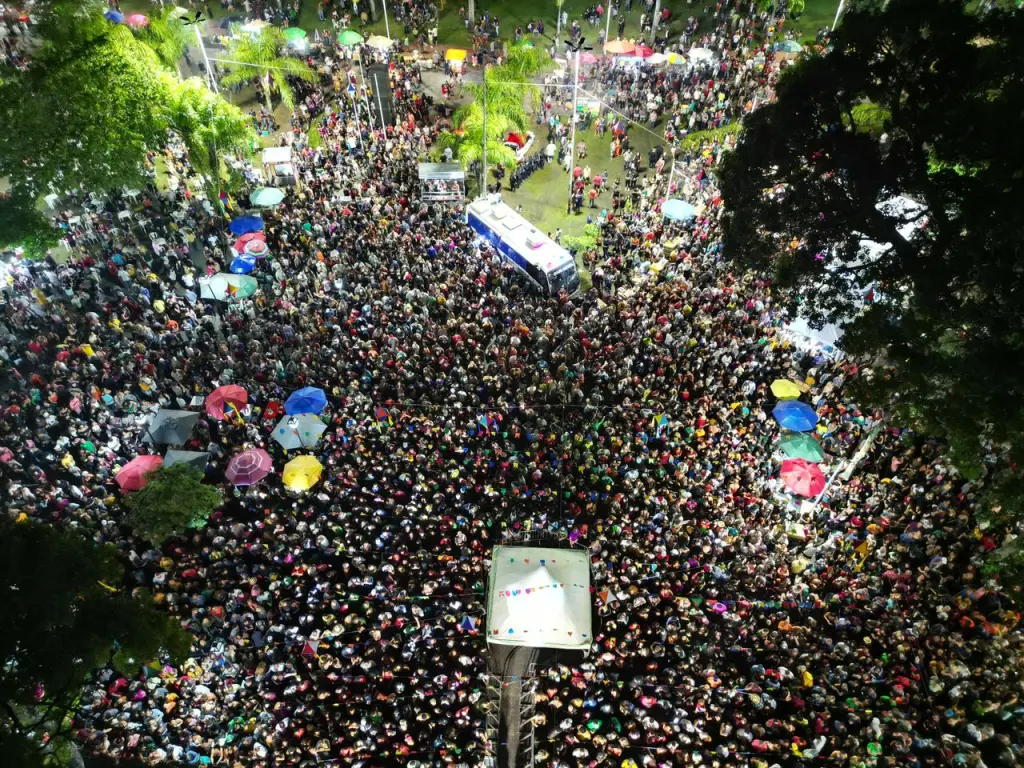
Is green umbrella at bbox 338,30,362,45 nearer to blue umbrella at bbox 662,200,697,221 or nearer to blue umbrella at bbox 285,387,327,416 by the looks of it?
blue umbrella at bbox 662,200,697,221

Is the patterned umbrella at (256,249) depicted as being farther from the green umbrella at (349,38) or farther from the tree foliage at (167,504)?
the green umbrella at (349,38)

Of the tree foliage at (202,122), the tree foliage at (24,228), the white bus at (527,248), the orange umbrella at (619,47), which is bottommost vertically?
the white bus at (527,248)

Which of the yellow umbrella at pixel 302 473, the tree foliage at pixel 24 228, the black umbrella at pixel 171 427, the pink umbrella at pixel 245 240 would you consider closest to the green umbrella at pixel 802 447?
the yellow umbrella at pixel 302 473

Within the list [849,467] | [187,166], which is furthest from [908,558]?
[187,166]

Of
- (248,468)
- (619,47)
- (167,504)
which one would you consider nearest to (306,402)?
(248,468)

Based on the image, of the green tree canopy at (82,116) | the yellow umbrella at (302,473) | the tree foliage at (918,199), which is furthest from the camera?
the green tree canopy at (82,116)

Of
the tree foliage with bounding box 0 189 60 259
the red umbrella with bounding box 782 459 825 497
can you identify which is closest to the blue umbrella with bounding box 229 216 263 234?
the tree foliage with bounding box 0 189 60 259

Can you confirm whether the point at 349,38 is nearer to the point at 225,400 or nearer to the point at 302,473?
the point at 225,400

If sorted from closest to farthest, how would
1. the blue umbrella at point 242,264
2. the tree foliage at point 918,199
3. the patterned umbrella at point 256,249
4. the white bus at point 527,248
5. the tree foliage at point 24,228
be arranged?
1. the tree foliage at point 918,199
2. the tree foliage at point 24,228
3. the blue umbrella at point 242,264
4. the white bus at point 527,248
5. the patterned umbrella at point 256,249
